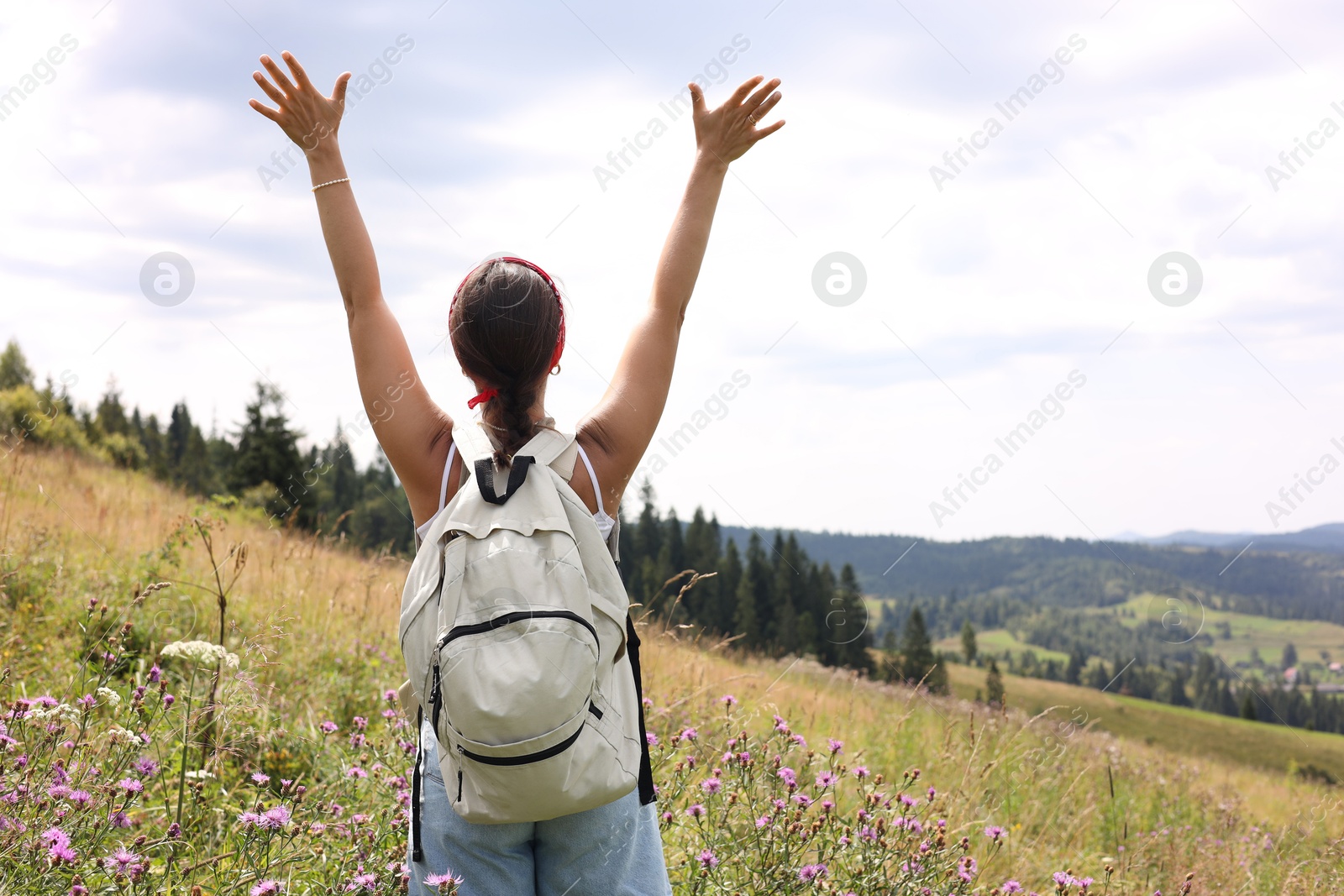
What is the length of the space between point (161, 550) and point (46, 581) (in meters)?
0.74

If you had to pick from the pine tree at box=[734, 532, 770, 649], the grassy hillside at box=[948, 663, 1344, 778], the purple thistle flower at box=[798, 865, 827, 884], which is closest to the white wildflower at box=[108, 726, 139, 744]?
the purple thistle flower at box=[798, 865, 827, 884]

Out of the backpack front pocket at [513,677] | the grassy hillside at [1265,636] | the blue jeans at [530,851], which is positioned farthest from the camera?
the grassy hillside at [1265,636]

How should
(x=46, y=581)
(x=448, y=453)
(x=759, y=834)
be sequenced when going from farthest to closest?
(x=46, y=581)
(x=759, y=834)
(x=448, y=453)

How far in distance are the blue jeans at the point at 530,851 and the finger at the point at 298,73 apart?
4.72 ft

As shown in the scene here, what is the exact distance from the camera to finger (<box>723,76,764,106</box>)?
204 cm

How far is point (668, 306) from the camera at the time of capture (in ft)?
6.11

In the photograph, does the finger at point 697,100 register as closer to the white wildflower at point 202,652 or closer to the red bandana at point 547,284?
the red bandana at point 547,284

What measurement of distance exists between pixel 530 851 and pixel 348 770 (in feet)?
4.94

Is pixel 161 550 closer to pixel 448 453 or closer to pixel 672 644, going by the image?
pixel 672 644

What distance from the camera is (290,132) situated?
73.1 inches

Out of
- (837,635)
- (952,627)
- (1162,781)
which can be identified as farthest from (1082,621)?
(1162,781)

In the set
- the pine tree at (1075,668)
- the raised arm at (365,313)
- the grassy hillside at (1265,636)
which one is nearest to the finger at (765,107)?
the raised arm at (365,313)

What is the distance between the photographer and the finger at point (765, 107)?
2064 mm

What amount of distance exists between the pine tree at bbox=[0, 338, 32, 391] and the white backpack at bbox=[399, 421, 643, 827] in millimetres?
25253
